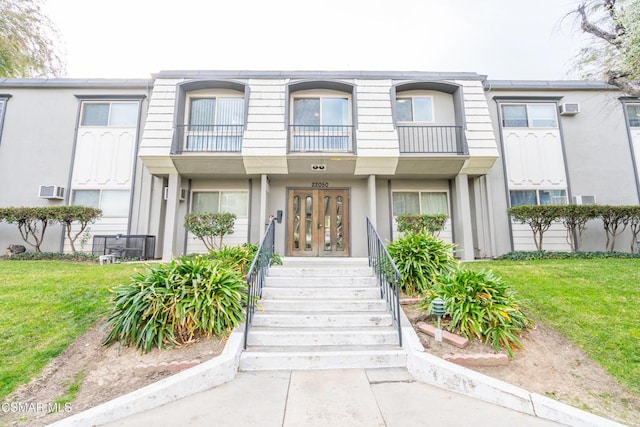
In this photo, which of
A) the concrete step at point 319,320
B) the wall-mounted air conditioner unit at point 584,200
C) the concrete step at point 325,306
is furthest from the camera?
the wall-mounted air conditioner unit at point 584,200

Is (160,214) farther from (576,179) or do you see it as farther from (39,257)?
(576,179)

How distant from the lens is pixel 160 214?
9062 millimetres

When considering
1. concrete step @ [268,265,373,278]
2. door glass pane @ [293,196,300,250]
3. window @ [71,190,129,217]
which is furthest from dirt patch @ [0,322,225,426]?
window @ [71,190,129,217]

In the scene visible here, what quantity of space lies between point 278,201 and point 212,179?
7.63 ft

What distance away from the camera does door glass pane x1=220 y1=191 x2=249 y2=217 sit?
31.0 feet

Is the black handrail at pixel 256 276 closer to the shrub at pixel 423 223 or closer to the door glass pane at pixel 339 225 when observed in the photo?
the door glass pane at pixel 339 225

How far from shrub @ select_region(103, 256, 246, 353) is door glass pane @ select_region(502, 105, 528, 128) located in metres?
10.3

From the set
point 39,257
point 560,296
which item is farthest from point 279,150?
point 39,257

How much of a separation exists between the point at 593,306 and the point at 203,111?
1042cm

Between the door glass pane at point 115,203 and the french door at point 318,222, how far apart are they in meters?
5.14

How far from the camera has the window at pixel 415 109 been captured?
951 cm

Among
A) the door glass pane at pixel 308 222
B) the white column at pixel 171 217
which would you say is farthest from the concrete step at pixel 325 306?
the white column at pixel 171 217

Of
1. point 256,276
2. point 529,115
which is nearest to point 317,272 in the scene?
point 256,276

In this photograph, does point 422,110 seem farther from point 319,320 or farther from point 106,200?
point 106,200
